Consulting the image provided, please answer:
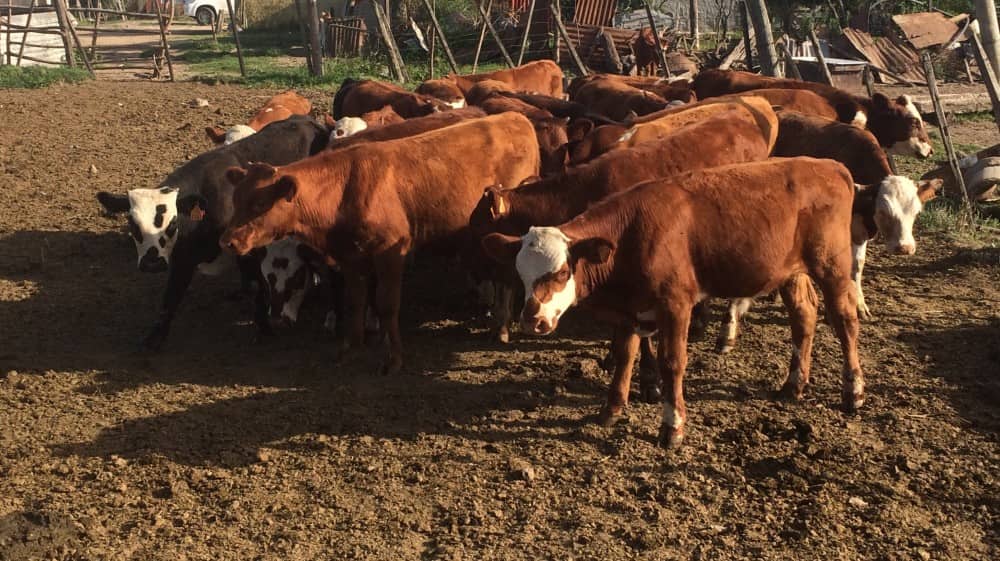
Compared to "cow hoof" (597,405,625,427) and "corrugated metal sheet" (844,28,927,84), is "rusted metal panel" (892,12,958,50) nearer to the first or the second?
"cow hoof" (597,405,625,427)

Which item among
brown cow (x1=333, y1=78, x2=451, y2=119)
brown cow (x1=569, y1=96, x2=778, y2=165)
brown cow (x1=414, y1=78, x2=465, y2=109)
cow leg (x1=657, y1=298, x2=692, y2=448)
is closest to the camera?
cow leg (x1=657, y1=298, x2=692, y2=448)

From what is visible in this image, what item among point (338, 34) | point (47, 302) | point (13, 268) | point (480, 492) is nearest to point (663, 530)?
point (480, 492)

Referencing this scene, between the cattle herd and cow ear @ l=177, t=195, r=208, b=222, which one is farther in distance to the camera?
cow ear @ l=177, t=195, r=208, b=222

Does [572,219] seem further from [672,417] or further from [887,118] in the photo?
[887,118]

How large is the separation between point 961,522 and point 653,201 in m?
2.54

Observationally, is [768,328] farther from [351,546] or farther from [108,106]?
[108,106]

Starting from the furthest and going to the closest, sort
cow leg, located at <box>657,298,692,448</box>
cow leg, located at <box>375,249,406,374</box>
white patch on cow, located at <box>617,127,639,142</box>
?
white patch on cow, located at <box>617,127,639,142</box>, cow leg, located at <box>375,249,406,374</box>, cow leg, located at <box>657,298,692,448</box>

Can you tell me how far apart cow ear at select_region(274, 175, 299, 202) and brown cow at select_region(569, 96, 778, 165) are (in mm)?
2782

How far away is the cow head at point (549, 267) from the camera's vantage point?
19.3 feet

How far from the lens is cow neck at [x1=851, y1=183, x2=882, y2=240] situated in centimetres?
754

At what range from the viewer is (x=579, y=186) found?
296 inches

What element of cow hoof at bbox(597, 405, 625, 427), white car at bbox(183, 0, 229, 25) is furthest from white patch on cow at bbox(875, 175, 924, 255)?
white car at bbox(183, 0, 229, 25)

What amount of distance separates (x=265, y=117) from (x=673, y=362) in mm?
7949

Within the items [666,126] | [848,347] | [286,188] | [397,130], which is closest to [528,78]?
[397,130]
